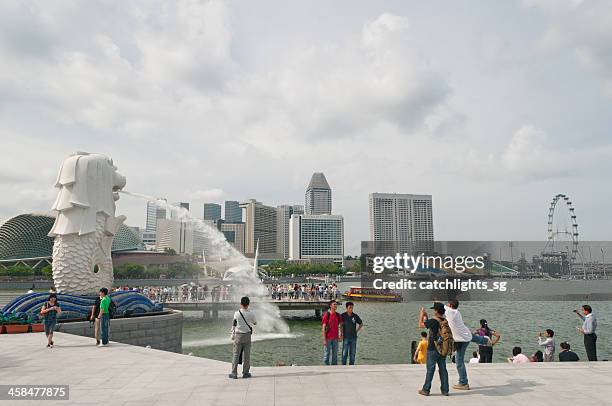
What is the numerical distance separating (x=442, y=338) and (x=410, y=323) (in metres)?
23.8

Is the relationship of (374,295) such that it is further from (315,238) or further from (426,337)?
(315,238)

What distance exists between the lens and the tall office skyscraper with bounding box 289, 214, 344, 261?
19088cm

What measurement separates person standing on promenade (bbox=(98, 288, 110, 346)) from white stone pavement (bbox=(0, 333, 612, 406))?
1348 mm

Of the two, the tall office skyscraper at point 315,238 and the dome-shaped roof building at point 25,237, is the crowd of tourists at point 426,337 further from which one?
the tall office skyscraper at point 315,238

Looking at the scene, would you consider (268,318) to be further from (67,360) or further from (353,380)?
(353,380)

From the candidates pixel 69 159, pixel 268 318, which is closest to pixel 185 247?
pixel 268 318

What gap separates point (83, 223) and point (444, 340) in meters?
15.2

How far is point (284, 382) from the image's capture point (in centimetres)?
763

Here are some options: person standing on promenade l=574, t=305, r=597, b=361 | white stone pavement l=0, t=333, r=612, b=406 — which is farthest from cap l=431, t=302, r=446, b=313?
person standing on promenade l=574, t=305, r=597, b=361

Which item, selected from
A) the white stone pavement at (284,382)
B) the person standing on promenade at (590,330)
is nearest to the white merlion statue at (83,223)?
the white stone pavement at (284,382)

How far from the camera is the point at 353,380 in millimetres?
7746

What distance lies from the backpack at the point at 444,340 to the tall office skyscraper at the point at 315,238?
18403cm

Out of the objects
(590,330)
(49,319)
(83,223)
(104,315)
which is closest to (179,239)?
(83,223)

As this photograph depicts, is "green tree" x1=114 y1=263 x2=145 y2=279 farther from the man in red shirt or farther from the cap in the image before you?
the cap
